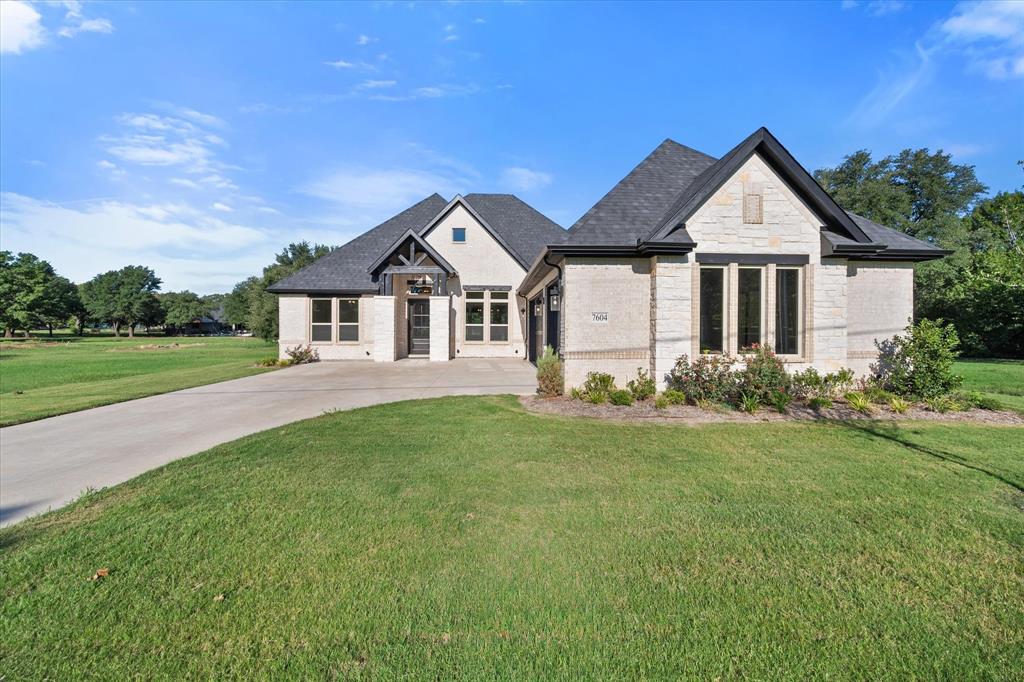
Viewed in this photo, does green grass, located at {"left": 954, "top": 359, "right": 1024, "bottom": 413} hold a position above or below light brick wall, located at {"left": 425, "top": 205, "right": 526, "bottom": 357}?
below

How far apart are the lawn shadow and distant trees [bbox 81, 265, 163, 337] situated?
9625 cm

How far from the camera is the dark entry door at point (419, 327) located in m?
21.8

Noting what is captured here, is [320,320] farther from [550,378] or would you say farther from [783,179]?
[783,179]

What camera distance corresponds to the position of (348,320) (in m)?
20.4

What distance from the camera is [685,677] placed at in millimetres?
2264

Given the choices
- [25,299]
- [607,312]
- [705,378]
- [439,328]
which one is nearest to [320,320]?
[439,328]

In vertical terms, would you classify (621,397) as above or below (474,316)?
below

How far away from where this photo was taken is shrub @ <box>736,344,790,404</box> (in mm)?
8938

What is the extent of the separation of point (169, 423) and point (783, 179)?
44.7 ft

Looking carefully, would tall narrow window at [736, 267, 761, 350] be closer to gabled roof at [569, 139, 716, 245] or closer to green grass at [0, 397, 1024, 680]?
gabled roof at [569, 139, 716, 245]

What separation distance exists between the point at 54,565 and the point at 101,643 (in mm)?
1327

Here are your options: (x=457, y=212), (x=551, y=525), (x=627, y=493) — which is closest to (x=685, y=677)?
(x=551, y=525)

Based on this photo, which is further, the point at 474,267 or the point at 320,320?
the point at 474,267

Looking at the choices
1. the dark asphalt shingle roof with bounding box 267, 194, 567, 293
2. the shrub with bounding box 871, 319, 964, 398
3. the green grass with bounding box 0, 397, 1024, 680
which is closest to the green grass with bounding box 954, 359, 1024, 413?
the shrub with bounding box 871, 319, 964, 398
